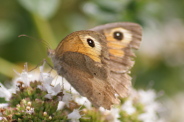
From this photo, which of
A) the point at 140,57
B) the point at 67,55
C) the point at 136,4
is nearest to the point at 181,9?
the point at 140,57

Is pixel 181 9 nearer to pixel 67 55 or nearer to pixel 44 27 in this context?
pixel 44 27

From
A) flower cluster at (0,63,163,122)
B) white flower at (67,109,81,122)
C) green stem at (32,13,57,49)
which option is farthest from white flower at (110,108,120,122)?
green stem at (32,13,57,49)

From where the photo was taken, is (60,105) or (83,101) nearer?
(60,105)

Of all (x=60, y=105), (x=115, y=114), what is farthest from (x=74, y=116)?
(x=115, y=114)

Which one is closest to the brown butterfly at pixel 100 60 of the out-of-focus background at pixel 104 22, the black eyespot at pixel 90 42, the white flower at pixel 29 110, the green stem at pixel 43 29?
the black eyespot at pixel 90 42

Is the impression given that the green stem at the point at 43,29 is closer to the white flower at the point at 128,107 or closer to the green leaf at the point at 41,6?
the green leaf at the point at 41,6

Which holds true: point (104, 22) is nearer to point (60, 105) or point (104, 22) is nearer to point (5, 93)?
point (60, 105)
